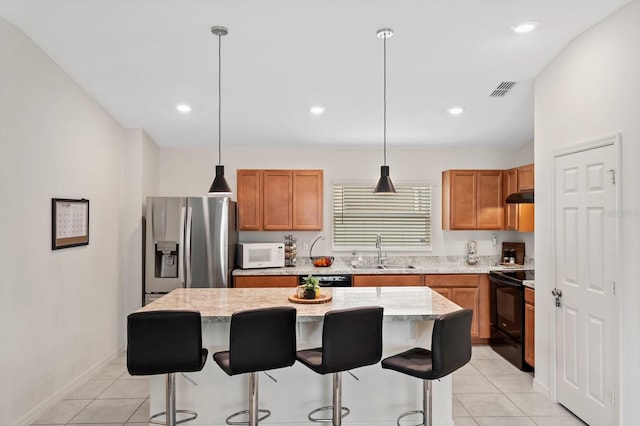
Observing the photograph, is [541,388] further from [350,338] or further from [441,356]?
[350,338]

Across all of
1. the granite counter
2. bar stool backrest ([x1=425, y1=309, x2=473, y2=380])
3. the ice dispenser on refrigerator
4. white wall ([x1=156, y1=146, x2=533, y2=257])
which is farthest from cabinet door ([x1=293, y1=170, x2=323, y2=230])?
bar stool backrest ([x1=425, y1=309, x2=473, y2=380])

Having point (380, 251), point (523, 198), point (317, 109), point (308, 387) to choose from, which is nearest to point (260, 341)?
point (308, 387)

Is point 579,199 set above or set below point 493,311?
above

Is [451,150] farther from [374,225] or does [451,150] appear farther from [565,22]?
[565,22]

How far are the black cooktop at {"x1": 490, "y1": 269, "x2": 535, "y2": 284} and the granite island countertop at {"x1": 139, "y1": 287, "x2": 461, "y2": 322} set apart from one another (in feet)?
4.49

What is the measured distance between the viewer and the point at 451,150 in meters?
5.75

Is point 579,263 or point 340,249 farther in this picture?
point 340,249

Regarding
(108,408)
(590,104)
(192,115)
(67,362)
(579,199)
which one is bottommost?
(108,408)

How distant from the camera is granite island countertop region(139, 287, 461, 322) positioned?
2.70m

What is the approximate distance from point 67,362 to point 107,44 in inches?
105

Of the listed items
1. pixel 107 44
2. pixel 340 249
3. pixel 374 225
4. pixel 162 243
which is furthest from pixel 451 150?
pixel 107 44

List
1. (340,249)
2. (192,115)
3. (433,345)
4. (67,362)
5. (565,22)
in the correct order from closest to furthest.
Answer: (433,345)
(565,22)
(67,362)
(192,115)
(340,249)

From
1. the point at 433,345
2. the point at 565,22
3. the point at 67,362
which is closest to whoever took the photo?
the point at 433,345

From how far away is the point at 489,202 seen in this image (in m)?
5.39
